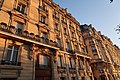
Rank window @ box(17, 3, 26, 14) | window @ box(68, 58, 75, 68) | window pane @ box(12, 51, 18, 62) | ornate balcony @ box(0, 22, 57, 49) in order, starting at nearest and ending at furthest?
1. ornate balcony @ box(0, 22, 57, 49)
2. window pane @ box(12, 51, 18, 62)
3. window @ box(17, 3, 26, 14)
4. window @ box(68, 58, 75, 68)

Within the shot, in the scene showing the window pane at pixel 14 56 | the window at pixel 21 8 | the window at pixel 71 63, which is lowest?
the window at pixel 71 63

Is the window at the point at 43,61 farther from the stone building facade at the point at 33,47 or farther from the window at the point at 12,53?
the window at the point at 12,53

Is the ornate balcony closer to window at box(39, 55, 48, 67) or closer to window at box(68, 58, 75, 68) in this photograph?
window at box(39, 55, 48, 67)

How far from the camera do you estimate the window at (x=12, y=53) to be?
958cm

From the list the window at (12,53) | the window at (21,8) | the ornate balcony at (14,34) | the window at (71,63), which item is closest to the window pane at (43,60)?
the ornate balcony at (14,34)

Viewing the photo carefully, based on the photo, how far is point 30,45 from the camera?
1138cm

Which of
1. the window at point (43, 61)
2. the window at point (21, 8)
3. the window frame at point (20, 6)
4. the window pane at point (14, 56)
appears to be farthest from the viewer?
the window at point (21, 8)

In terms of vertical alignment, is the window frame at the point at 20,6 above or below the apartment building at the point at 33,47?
above

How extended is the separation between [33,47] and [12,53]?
234cm

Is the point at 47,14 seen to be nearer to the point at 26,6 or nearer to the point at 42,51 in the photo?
the point at 26,6

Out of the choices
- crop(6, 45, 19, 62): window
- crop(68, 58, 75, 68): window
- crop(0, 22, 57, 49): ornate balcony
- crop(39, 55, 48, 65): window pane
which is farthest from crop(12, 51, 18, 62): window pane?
crop(68, 58, 75, 68): window

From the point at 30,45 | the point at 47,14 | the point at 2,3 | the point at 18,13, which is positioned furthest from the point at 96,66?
the point at 2,3

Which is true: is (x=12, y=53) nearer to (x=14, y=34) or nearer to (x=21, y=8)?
(x=14, y=34)

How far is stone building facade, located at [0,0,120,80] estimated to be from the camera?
9.54 metres
